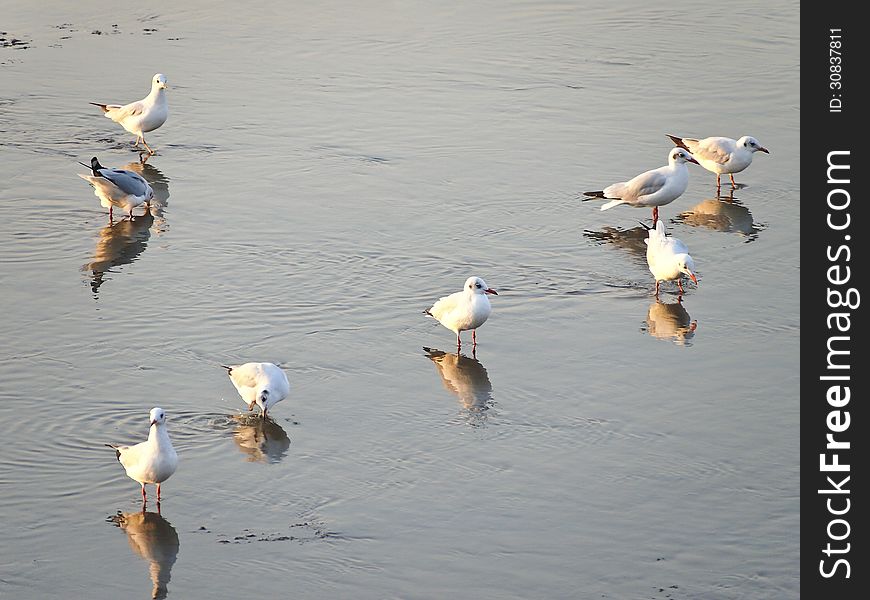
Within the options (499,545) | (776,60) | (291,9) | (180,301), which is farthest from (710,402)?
(291,9)

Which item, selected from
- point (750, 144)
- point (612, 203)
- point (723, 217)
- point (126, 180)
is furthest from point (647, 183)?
point (126, 180)

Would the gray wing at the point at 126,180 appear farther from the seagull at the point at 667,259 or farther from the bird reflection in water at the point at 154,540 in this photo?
the bird reflection in water at the point at 154,540

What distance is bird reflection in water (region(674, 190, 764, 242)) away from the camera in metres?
14.0

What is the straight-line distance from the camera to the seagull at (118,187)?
13766 mm

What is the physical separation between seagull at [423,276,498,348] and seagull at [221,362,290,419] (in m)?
1.61

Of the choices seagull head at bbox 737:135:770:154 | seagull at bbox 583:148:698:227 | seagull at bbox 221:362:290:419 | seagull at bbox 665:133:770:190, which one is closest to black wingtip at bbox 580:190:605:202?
seagull at bbox 583:148:698:227

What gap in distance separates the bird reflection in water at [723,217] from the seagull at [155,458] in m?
6.81

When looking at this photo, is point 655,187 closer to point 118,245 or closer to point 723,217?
point 723,217

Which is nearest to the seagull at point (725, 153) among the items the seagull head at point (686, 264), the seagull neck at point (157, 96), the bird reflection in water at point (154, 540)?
the seagull head at point (686, 264)

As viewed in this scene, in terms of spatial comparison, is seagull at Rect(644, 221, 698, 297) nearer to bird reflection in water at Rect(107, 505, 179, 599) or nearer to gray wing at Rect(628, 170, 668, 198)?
gray wing at Rect(628, 170, 668, 198)

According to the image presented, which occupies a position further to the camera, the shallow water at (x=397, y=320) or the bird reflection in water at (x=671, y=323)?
the bird reflection in water at (x=671, y=323)

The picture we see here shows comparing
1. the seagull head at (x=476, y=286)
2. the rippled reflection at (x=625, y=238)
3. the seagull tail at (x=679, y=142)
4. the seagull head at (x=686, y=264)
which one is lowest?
the seagull head at (x=476, y=286)
